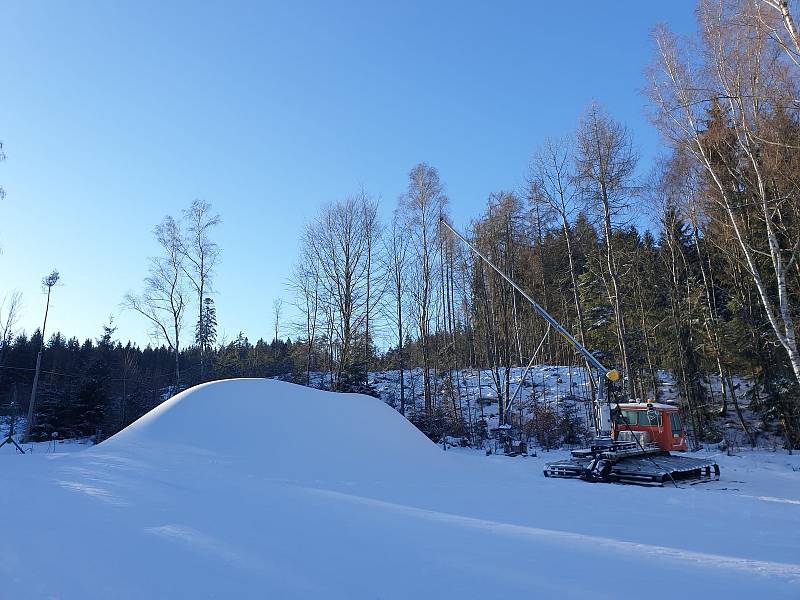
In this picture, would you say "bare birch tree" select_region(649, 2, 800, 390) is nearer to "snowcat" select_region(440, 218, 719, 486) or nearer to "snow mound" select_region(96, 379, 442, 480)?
"snowcat" select_region(440, 218, 719, 486)

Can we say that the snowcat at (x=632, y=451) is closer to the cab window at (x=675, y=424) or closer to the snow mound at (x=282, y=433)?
the cab window at (x=675, y=424)

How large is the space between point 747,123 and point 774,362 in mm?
10326

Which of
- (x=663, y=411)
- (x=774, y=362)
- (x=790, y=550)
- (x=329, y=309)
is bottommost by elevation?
(x=790, y=550)

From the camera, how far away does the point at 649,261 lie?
86.8ft

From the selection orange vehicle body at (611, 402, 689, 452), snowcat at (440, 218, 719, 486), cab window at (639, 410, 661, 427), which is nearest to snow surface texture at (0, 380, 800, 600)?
snowcat at (440, 218, 719, 486)

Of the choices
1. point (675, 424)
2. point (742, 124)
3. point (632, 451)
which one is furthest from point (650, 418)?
point (742, 124)

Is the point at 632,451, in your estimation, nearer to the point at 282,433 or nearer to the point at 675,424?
the point at 675,424

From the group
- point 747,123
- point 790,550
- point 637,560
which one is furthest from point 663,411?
point 637,560

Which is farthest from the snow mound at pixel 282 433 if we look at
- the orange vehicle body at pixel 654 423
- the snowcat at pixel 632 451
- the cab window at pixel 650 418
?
the cab window at pixel 650 418

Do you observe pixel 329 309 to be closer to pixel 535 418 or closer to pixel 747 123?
pixel 535 418

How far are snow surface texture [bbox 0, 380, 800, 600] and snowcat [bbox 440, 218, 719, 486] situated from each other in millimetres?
1110

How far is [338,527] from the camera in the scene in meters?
6.11

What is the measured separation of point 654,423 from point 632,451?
83.4 inches

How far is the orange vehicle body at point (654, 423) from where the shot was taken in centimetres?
1458
